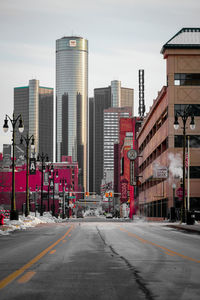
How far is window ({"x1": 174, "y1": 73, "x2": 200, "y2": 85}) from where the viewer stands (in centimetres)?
7744

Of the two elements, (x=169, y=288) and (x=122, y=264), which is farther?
(x=122, y=264)

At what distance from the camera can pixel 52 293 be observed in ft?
27.7

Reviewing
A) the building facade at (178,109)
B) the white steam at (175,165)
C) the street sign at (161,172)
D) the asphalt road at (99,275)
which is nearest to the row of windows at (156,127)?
the building facade at (178,109)

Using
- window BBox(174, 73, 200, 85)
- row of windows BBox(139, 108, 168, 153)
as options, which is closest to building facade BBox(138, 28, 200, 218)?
window BBox(174, 73, 200, 85)

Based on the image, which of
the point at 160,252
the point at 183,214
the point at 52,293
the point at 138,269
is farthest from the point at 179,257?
the point at 183,214

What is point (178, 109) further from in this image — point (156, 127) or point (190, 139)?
point (156, 127)

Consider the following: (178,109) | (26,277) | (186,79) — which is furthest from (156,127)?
(26,277)

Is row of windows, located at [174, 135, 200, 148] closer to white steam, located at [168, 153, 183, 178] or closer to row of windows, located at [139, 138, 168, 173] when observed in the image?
white steam, located at [168, 153, 183, 178]

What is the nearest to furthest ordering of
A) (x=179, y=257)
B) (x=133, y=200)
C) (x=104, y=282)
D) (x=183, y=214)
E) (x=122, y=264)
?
(x=104, y=282) < (x=122, y=264) < (x=179, y=257) < (x=183, y=214) < (x=133, y=200)

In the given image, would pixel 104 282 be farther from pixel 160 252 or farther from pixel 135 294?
pixel 160 252

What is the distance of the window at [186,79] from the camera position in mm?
77438

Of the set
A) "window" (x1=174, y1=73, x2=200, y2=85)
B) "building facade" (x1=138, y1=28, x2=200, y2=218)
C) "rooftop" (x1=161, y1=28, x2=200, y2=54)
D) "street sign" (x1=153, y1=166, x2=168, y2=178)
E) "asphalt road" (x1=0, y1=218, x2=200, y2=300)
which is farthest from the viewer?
"rooftop" (x1=161, y1=28, x2=200, y2=54)

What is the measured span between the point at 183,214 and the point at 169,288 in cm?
3948

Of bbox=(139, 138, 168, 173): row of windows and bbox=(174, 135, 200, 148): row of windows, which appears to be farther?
bbox=(139, 138, 168, 173): row of windows
